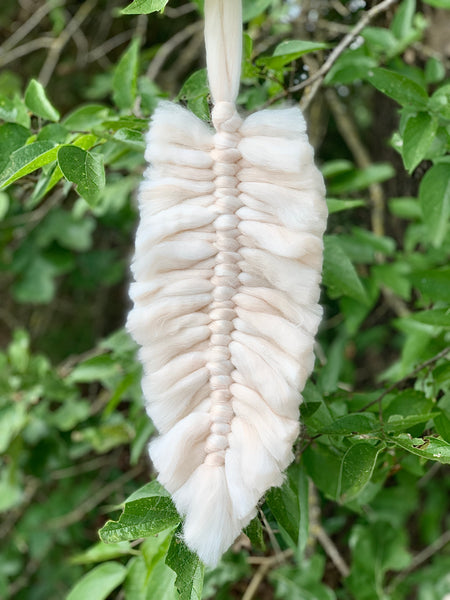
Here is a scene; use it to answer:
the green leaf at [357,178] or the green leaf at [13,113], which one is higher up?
the green leaf at [13,113]

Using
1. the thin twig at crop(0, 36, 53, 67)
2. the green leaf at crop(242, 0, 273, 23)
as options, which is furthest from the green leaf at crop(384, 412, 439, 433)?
the thin twig at crop(0, 36, 53, 67)

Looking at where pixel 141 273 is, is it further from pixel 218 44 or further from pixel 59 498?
pixel 59 498

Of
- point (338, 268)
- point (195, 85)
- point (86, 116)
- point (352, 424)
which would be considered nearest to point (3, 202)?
point (86, 116)

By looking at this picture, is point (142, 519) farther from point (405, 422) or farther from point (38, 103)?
point (38, 103)

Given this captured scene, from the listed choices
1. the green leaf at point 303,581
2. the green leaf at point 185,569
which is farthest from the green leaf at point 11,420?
the green leaf at point 185,569

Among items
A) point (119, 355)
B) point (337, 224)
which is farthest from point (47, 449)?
point (337, 224)

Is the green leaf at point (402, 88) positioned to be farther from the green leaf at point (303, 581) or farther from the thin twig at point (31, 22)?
the thin twig at point (31, 22)
